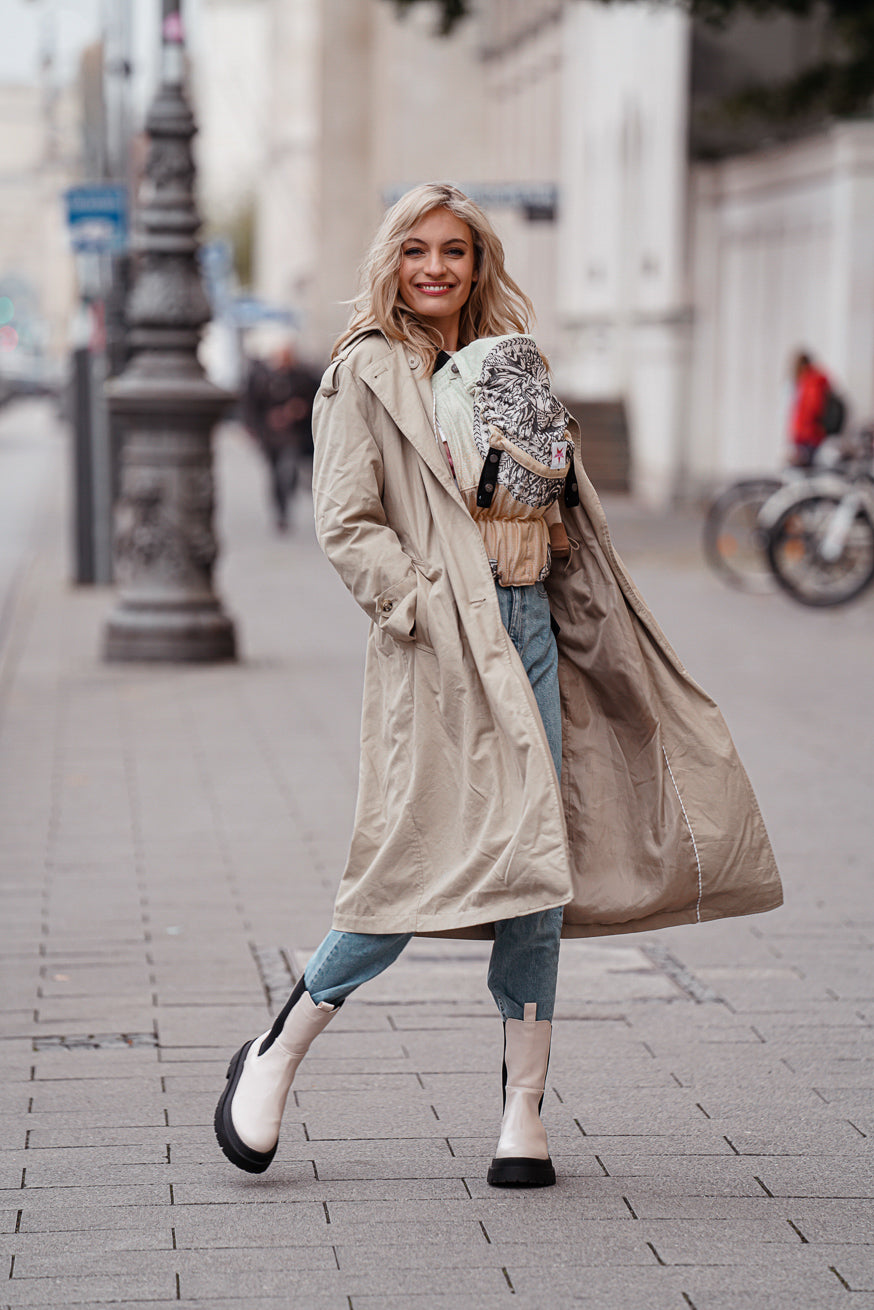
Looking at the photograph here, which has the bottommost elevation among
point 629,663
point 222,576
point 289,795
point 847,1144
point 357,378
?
point 222,576

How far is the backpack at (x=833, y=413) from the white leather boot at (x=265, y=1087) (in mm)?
15208

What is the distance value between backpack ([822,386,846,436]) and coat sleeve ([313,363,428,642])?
49.8 feet

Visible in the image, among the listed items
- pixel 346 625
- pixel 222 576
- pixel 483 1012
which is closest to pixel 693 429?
pixel 222 576

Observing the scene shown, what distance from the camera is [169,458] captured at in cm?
1126

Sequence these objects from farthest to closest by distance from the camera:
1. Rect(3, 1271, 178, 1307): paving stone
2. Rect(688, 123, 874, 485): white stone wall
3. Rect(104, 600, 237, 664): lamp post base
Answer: Rect(688, 123, 874, 485): white stone wall < Rect(104, 600, 237, 664): lamp post base < Rect(3, 1271, 178, 1307): paving stone

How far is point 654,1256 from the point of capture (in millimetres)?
3498

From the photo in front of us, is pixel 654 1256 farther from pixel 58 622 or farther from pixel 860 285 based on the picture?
pixel 860 285

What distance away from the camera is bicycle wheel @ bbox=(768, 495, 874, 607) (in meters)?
13.5

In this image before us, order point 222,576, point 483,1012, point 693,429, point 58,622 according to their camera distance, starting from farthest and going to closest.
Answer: point 693,429 < point 222,576 < point 58,622 < point 483,1012

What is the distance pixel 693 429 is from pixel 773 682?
1406 cm

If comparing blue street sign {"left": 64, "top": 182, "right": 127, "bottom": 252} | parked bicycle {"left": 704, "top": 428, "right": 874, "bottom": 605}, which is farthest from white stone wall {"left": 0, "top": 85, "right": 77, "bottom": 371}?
parked bicycle {"left": 704, "top": 428, "right": 874, "bottom": 605}

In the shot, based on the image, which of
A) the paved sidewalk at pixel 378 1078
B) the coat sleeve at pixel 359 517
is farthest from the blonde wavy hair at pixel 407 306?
the paved sidewalk at pixel 378 1078

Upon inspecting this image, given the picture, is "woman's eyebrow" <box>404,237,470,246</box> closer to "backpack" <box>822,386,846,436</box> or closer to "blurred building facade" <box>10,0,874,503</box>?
"blurred building facade" <box>10,0,874,503</box>

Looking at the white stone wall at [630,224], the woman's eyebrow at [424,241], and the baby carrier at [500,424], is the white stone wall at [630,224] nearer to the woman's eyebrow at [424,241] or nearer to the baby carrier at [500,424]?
the woman's eyebrow at [424,241]
